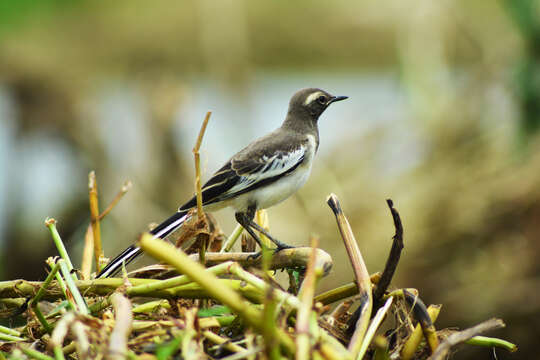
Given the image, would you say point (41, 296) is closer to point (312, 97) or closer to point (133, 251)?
point (133, 251)

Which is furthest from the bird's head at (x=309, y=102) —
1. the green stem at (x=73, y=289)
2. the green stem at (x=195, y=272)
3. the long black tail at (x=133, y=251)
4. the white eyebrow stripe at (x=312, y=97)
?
the green stem at (x=195, y=272)

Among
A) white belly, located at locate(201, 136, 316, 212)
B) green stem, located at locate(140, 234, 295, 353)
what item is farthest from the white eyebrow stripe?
green stem, located at locate(140, 234, 295, 353)

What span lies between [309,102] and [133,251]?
5.55 feet

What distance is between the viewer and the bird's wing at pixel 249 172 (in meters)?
2.49

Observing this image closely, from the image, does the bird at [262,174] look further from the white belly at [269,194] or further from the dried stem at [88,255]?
the dried stem at [88,255]

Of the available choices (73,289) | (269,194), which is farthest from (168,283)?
(269,194)

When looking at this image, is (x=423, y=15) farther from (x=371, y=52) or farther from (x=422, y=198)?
(x=371, y=52)

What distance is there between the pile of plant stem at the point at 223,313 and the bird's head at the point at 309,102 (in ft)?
5.70

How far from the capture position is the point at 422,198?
4355 millimetres

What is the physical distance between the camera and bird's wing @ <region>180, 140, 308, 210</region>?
2494mm

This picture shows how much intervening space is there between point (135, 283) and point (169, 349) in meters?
0.39

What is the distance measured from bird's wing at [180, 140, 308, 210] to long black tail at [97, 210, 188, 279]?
0.48m

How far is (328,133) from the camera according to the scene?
616 cm

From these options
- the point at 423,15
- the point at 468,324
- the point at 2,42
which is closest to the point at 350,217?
the point at 468,324
